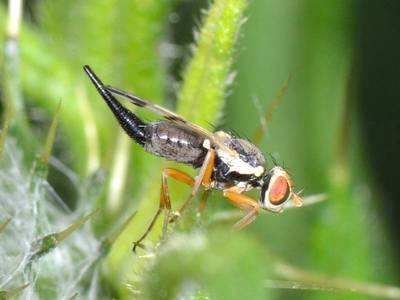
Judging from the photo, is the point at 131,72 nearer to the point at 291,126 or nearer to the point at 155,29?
the point at 155,29

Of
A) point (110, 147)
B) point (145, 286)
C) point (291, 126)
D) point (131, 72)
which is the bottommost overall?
point (145, 286)

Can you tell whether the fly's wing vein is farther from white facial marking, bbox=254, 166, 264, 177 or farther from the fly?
white facial marking, bbox=254, 166, 264, 177

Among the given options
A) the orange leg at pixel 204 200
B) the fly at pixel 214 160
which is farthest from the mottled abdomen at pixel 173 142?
the orange leg at pixel 204 200

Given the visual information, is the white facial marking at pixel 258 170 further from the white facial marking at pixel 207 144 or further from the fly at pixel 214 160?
the white facial marking at pixel 207 144

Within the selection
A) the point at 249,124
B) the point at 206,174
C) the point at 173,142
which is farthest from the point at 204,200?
the point at 249,124

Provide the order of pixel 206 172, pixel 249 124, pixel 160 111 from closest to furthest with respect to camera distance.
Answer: pixel 160 111, pixel 206 172, pixel 249 124

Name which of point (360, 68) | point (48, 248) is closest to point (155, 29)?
point (48, 248)

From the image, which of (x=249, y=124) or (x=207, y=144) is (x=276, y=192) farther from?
(x=249, y=124)
